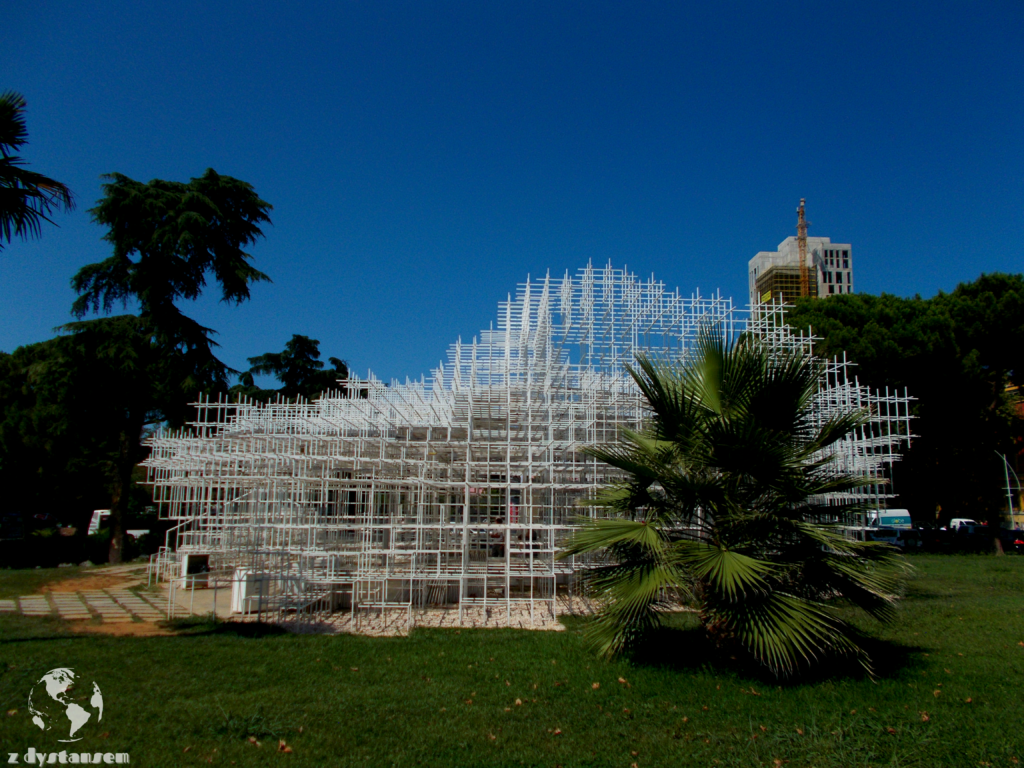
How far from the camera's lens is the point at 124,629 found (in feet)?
35.4

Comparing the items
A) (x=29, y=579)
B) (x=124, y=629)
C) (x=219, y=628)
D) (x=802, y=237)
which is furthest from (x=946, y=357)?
(x=802, y=237)

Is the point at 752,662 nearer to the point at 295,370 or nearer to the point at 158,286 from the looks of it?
the point at 158,286

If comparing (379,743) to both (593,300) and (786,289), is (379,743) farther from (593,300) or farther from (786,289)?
(786,289)

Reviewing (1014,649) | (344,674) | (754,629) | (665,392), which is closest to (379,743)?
(344,674)

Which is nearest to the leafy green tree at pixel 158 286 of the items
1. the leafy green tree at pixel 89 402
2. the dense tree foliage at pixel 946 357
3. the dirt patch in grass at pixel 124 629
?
the leafy green tree at pixel 89 402

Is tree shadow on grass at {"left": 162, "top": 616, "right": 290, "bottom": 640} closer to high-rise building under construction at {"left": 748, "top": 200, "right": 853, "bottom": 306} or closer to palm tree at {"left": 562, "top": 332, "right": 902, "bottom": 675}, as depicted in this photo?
palm tree at {"left": 562, "top": 332, "right": 902, "bottom": 675}

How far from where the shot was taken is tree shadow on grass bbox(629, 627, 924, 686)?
7043 millimetres

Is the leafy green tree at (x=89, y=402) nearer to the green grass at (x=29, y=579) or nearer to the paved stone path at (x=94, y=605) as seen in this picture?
the green grass at (x=29, y=579)

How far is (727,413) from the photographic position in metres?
7.14

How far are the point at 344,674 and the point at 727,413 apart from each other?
5157mm

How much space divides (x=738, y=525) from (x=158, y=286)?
834 inches

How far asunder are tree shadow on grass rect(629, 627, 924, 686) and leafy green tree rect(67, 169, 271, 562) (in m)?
17.8

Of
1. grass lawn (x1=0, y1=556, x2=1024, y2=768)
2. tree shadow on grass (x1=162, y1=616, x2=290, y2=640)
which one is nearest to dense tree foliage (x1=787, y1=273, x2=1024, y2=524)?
grass lawn (x1=0, y1=556, x2=1024, y2=768)

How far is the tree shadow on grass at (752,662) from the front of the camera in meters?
7.04
